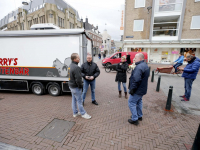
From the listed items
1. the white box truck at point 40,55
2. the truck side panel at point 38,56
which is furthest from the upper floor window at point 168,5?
the truck side panel at point 38,56

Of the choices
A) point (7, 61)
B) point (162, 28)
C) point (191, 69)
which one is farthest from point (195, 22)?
point (7, 61)

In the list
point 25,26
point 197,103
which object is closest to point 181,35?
point 197,103

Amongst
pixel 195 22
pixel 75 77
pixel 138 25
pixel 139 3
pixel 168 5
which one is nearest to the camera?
pixel 75 77

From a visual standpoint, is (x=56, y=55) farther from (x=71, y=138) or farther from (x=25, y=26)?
(x=25, y=26)

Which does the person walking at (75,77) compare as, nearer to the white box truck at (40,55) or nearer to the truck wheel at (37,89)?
the white box truck at (40,55)

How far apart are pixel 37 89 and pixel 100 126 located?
3641mm

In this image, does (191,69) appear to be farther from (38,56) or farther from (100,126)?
(38,56)

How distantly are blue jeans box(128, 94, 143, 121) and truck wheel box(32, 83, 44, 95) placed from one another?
3943 mm

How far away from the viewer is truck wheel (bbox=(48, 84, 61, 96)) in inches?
193

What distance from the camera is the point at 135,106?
2.99m

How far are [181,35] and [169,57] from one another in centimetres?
353

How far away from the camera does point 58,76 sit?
Result: 4.59m

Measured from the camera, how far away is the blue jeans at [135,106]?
2872 millimetres

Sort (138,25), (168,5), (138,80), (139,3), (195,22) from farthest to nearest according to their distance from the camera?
(138,25) → (139,3) → (168,5) → (195,22) → (138,80)
